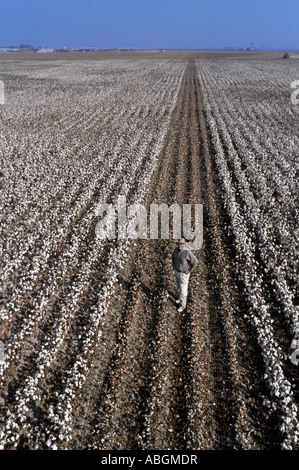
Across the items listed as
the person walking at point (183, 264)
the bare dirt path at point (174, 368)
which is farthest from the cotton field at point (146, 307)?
the person walking at point (183, 264)

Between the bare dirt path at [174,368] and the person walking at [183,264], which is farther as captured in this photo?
the person walking at [183,264]

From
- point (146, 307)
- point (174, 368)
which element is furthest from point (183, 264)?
point (174, 368)

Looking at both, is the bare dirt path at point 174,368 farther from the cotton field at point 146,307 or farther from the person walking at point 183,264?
the person walking at point 183,264

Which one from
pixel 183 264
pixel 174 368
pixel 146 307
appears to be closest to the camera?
pixel 174 368

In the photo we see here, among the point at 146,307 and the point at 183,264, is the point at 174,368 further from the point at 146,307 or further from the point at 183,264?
the point at 183,264

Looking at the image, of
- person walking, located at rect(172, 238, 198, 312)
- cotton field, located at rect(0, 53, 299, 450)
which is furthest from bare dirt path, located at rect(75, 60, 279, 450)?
person walking, located at rect(172, 238, 198, 312)

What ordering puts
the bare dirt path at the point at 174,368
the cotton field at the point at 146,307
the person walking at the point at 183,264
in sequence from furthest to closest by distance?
the person walking at the point at 183,264 < the cotton field at the point at 146,307 < the bare dirt path at the point at 174,368

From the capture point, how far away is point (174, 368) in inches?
350

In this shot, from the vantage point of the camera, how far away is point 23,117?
35.1 metres

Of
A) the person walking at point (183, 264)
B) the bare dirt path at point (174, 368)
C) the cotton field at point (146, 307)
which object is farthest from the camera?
the person walking at point (183, 264)

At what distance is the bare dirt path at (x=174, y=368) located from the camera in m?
7.43

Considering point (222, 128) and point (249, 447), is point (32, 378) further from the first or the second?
point (222, 128)
